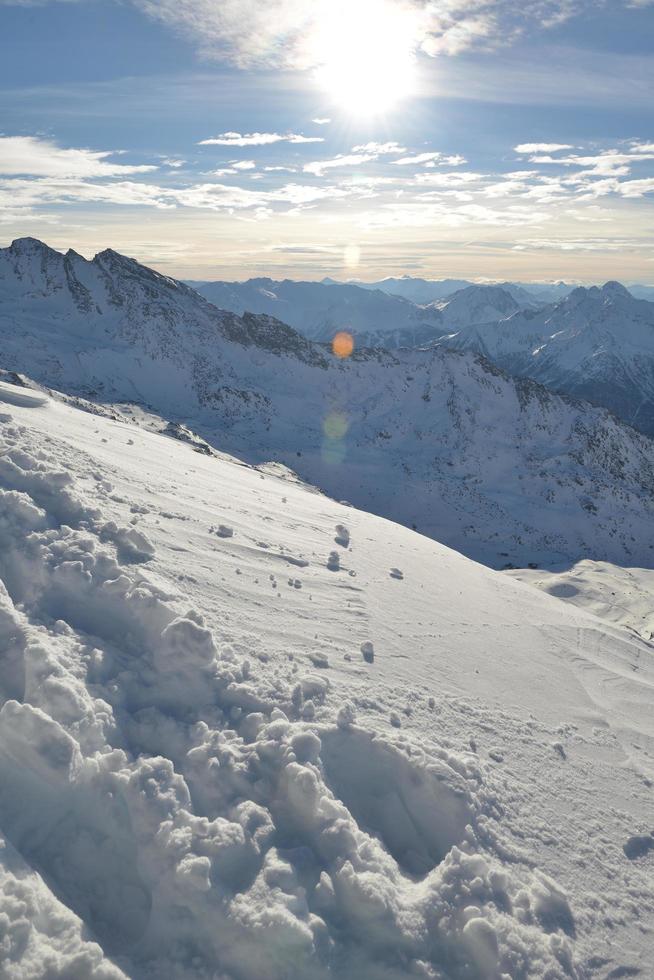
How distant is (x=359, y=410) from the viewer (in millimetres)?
106500

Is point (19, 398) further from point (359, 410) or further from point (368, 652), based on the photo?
point (359, 410)

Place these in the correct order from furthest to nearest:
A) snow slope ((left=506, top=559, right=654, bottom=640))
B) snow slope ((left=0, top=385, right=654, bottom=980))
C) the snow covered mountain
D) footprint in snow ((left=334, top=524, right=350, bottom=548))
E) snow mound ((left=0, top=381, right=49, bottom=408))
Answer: the snow covered mountain < snow slope ((left=506, top=559, right=654, bottom=640)) < snow mound ((left=0, top=381, right=49, bottom=408)) < footprint in snow ((left=334, top=524, right=350, bottom=548)) < snow slope ((left=0, top=385, right=654, bottom=980))

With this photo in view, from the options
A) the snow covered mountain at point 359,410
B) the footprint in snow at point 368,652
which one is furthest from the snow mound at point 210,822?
the snow covered mountain at point 359,410

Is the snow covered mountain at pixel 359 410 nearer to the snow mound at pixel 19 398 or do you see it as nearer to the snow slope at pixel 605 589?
the snow slope at pixel 605 589

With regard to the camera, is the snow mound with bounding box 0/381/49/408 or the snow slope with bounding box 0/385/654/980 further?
the snow mound with bounding box 0/381/49/408

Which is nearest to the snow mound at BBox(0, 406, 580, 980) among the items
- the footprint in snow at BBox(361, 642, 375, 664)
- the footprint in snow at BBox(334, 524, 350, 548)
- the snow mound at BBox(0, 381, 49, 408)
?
the footprint in snow at BBox(361, 642, 375, 664)

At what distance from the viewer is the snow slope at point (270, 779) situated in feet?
17.2

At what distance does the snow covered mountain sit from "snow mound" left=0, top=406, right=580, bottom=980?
228ft

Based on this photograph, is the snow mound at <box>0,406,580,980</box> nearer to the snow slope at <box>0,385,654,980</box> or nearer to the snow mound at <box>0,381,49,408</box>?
the snow slope at <box>0,385,654,980</box>

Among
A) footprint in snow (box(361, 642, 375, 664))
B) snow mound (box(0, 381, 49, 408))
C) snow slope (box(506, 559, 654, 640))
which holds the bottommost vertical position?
snow slope (box(506, 559, 654, 640))

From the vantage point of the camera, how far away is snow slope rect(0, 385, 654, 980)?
17.2ft

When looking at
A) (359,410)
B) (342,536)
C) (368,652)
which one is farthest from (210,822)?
(359,410)

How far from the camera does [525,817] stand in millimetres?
7715

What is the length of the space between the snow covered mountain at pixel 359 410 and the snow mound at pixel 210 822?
69580 millimetres
